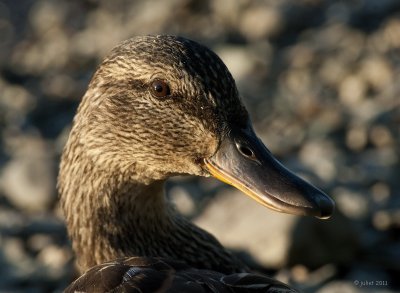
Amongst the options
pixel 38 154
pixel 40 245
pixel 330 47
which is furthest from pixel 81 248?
pixel 330 47

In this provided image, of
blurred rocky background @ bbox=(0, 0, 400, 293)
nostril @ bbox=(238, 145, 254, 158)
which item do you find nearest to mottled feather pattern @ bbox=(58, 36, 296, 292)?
nostril @ bbox=(238, 145, 254, 158)

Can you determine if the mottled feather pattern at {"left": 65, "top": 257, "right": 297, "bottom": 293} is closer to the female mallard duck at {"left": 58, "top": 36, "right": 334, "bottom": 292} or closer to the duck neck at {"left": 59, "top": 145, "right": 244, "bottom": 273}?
the female mallard duck at {"left": 58, "top": 36, "right": 334, "bottom": 292}

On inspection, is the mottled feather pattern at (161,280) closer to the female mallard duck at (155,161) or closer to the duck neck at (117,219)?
the female mallard duck at (155,161)

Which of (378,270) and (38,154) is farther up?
(38,154)

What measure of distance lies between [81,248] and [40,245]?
6.47 ft

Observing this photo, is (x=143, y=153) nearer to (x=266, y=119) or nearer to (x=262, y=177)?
(x=262, y=177)

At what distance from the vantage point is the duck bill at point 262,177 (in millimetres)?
3912

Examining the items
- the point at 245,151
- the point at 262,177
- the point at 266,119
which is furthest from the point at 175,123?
the point at 266,119

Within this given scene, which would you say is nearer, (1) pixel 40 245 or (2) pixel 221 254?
(2) pixel 221 254

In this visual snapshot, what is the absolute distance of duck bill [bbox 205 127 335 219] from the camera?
391 cm

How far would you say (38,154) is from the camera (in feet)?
25.0

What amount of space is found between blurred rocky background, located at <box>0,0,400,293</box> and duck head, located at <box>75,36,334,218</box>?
1.52m

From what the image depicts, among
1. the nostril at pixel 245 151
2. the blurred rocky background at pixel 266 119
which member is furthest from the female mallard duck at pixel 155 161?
the blurred rocky background at pixel 266 119

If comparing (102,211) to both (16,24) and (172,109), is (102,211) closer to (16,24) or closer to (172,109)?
(172,109)
